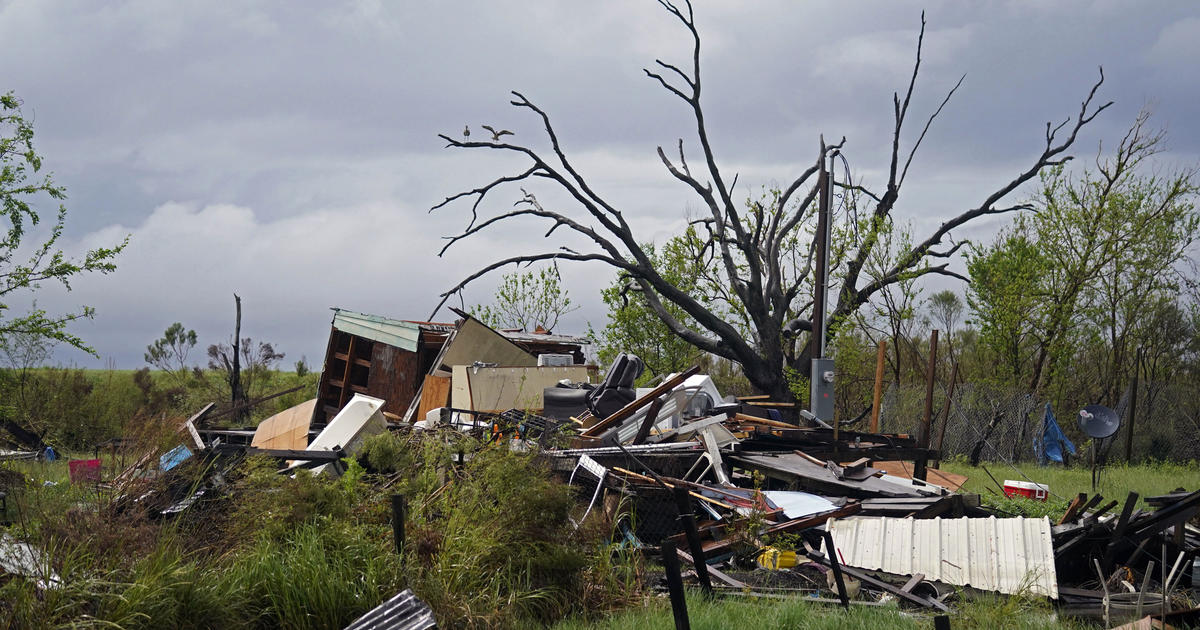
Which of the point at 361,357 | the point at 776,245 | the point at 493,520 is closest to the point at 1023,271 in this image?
the point at 776,245

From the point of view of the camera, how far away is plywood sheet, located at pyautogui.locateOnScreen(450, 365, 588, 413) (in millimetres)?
15219

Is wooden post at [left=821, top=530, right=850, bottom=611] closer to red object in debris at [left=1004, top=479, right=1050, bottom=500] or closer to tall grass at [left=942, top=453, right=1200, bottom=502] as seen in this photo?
red object in debris at [left=1004, top=479, right=1050, bottom=500]

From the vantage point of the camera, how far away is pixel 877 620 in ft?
21.8

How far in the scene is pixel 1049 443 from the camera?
76.4ft

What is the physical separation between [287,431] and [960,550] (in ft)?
32.5

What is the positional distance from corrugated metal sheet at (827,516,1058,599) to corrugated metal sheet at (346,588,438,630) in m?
4.49

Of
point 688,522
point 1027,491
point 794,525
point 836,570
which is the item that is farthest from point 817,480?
point 688,522

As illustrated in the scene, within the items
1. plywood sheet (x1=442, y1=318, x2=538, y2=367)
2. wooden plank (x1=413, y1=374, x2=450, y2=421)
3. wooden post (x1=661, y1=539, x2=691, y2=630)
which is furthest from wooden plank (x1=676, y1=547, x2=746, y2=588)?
plywood sheet (x1=442, y1=318, x2=538, y2=367)

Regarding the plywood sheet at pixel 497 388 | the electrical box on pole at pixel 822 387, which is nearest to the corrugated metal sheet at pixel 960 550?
the plywood sheet at pixel 497 388

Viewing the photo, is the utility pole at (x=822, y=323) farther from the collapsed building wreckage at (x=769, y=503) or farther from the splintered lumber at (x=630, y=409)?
the splintered lumber at (x=630, y=409)

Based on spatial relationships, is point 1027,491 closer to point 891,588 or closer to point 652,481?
point 891,588

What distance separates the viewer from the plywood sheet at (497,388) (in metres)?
15.2

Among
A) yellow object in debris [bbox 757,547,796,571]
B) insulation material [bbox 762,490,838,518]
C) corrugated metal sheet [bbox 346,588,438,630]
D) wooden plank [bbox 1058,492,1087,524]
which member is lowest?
corrugated metal sheet [bbox 346,588,438,630]

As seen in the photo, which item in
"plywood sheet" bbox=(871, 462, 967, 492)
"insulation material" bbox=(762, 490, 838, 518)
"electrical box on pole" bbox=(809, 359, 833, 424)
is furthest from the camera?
"electrical box on pole" bbox=(809, 359, 833, 424)
